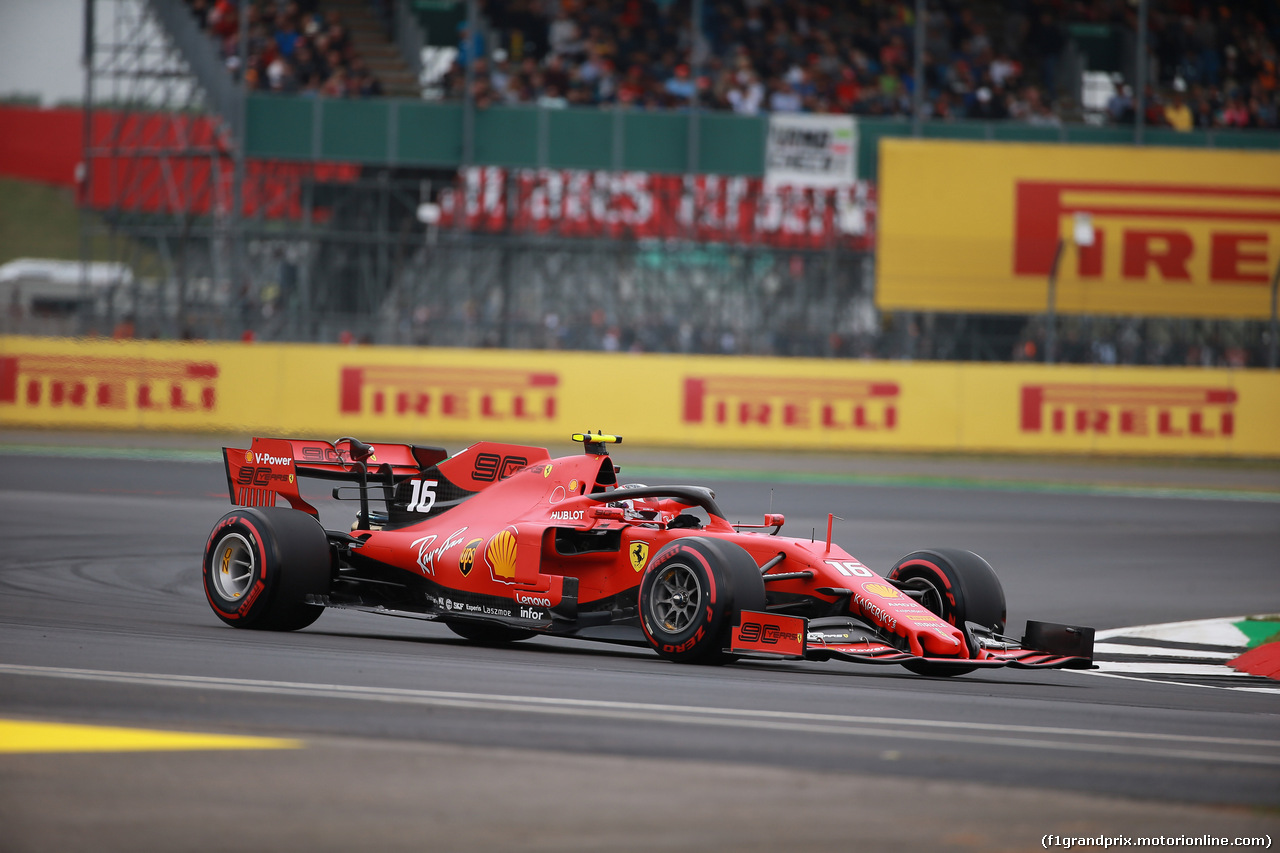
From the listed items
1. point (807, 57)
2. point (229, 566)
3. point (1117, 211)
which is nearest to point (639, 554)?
point (229, 566)

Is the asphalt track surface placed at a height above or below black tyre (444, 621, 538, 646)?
above

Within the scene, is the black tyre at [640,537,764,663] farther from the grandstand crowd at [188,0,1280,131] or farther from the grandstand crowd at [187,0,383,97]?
the grandstand crowd at [187,0,383,97]

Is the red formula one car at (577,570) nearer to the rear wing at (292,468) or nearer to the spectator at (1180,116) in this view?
the rear wing at (292,468)

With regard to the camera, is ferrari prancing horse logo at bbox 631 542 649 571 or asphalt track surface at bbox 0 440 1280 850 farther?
ferrari prancing horse logo at bbox 631 542 649 571

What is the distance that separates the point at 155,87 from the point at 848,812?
30843 mm

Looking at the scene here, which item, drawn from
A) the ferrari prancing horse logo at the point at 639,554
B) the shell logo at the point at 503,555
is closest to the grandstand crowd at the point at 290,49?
the shell logo at the point at 503,555

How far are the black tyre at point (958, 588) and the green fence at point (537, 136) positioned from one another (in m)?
23.0

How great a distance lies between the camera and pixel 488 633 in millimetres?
9266

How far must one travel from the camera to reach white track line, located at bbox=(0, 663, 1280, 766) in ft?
18.9

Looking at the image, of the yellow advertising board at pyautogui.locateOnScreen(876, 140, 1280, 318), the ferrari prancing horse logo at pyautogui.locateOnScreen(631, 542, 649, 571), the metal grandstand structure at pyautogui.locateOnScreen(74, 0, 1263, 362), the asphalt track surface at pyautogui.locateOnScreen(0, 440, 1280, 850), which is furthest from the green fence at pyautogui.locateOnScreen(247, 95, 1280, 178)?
the ferrari prancing horse logo at pyautogui.locateOnScreen(631, 542, 649, 571)

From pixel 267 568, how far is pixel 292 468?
39.5 inches

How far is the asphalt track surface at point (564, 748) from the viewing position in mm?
4309

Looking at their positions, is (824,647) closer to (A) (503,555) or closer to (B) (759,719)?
(B) (759,719)

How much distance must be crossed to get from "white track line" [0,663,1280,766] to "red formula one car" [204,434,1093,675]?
1.33 meters
